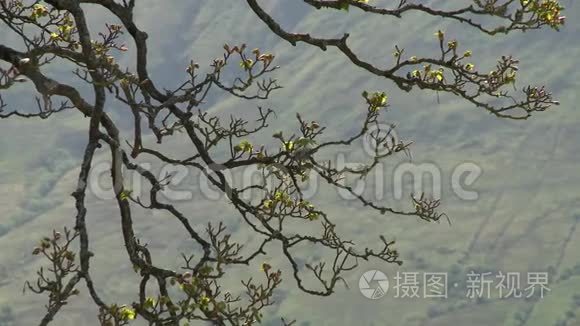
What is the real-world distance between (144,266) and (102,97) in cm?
152

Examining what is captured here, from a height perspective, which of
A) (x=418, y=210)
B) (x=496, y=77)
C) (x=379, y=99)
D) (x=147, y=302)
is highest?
(x=496, y=77)

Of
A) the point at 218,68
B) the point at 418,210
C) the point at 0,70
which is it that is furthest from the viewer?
the point at 418,210

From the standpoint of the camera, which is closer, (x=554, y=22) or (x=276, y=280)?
(x=276, y=280)

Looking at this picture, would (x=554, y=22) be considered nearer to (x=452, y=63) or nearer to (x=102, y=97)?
(x=452, y=63)

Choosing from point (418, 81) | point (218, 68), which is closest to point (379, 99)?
point (418, 81)

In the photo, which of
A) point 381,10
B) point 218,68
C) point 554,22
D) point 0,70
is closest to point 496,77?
point 554,22

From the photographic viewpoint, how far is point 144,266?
7656 mm

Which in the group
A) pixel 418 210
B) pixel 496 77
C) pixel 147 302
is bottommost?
pixel 147 302

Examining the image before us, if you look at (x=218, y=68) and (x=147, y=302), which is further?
(x=218, y=68)

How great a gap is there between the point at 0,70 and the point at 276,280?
2836 mm

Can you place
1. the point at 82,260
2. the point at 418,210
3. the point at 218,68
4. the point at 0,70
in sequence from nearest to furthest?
the point at 0,70, the point at 82,260, the point at 218,68, the point at 418,210

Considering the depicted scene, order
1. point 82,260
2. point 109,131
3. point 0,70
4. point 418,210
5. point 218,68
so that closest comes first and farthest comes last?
point 0,70, point 82,260, point 218,68, point 109,131, point 418,210

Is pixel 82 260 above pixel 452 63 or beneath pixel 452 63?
beneath

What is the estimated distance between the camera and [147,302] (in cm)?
681
